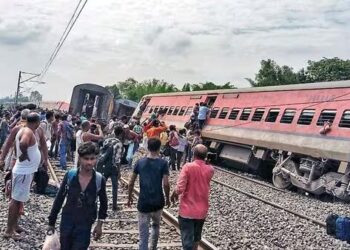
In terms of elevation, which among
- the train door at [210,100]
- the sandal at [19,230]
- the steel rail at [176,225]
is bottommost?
the sandal at [19,230]

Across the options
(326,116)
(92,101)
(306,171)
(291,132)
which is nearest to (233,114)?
(291,132)

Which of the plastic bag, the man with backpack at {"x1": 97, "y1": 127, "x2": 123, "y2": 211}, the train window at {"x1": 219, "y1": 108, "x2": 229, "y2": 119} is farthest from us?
the train window at {"x1": 219, "y1": 108, "x2": 229, "y2": 119}

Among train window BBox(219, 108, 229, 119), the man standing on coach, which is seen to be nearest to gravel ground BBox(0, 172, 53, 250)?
the man standing on coach

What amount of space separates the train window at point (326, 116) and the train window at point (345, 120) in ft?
1.42

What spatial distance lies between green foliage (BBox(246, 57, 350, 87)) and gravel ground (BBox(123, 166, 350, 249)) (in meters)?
46.1

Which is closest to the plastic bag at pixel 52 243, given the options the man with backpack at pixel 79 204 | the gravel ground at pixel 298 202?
the man with backpack at pixel 79 204

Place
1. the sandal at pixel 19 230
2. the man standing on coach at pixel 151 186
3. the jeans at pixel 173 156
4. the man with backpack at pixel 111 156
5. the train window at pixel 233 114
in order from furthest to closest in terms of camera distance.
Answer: the train window at pixel 233 114 < the jeans at pixel 173 156 < the man with backpack at pixel 111 156 < the sandal at pixel 19 230 < the man standing on coach at pixel 151 186

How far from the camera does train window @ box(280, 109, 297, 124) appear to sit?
621 inches

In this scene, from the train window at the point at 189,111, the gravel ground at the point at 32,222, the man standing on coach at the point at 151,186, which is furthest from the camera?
the train window at the point at 189,111

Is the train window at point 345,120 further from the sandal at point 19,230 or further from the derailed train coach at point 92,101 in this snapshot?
the derailed train coach at point 92,101

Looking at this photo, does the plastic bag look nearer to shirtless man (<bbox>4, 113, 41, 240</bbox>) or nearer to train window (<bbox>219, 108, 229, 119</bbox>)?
shirtless man (<bbox>4, 113, 41, 240</bbox>)

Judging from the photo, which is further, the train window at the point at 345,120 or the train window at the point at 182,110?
the train window at the point at 182,110

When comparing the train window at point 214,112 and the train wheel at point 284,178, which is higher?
the train window at point 214,112

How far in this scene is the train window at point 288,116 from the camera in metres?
15.8
